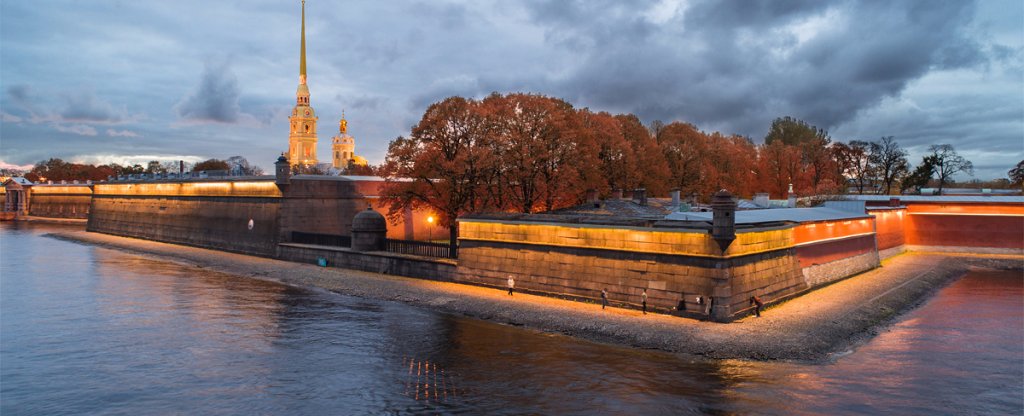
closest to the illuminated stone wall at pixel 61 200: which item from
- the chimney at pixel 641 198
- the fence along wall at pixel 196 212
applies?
the fence along wall at pixel 196 212

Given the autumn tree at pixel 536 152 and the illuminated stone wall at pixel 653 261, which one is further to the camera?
the autumn tree at pixel 536 152

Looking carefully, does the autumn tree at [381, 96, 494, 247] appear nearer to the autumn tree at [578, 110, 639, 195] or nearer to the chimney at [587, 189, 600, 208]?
the chimney at [587, 189, 600, 208]

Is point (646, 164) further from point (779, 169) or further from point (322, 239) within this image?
point (322, 239)

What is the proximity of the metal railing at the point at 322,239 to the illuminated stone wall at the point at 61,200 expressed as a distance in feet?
249

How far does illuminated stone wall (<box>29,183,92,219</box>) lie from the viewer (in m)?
112

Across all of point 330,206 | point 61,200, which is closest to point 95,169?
point 61,200

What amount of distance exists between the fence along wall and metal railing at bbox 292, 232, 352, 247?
204cm

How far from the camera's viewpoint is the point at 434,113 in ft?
156

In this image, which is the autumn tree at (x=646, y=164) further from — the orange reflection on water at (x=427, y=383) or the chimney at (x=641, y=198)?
the orange reflection on water at (x=427, y=383)

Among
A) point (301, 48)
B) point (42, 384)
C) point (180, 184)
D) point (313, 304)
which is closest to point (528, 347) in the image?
point (313, 304)

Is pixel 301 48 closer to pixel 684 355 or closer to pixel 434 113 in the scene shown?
pixel 434 113

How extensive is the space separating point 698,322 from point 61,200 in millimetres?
130495

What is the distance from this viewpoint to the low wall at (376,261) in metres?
40.4

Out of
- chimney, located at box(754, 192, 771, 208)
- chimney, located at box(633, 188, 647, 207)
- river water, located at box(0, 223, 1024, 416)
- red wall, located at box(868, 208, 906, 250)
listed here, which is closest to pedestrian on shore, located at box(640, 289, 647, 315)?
river water, located at box(0, 223, 1024, 416)
